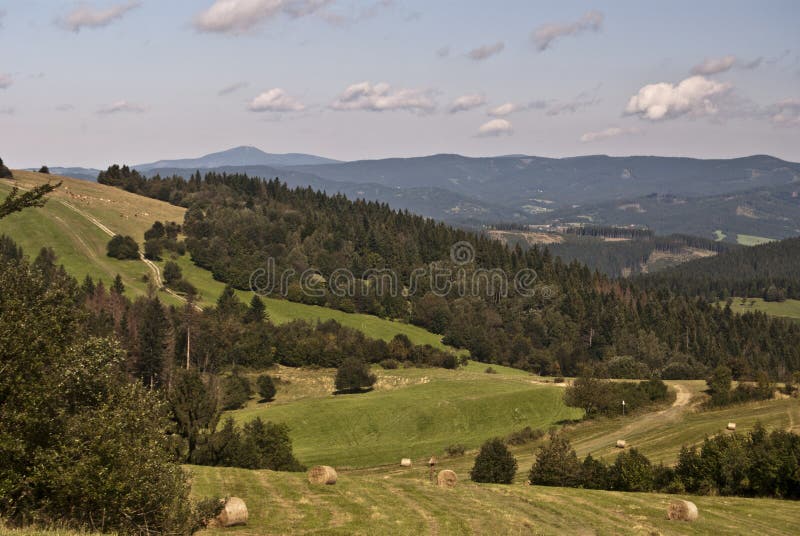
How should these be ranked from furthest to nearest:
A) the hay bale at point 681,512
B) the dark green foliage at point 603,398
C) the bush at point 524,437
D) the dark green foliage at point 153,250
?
the dark green foliage at point 153,250
the dark green foliage at point 603,398
the bush at point 524,437
the hay bale at point 681,512

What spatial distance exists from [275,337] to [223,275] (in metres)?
46.7

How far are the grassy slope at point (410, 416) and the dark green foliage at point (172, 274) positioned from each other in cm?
6110

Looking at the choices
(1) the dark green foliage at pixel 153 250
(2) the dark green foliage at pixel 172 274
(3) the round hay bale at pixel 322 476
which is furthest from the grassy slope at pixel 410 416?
(1) the dark green foliage at pixel 153 250

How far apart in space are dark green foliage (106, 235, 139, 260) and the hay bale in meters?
160

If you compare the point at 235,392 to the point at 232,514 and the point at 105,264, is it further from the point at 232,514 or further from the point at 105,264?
the point at 232,514

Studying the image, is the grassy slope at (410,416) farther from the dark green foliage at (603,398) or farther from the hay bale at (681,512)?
the hay bale at (681,512)

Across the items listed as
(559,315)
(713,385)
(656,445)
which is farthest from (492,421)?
(559,315)

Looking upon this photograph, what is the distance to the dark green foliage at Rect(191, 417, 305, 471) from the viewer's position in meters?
55.3

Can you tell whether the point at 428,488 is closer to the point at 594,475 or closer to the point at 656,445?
the point at 594,475

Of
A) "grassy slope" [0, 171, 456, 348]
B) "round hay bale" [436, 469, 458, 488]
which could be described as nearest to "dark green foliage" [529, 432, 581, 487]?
"round hay bale" [436, 469, 458, 488]

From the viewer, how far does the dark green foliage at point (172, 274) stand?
A: 538ft

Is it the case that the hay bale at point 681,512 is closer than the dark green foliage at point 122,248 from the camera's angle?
Yes

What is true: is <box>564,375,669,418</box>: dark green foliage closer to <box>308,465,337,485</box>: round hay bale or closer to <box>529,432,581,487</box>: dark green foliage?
<box>529,432,581,487</box>: dark green foliage

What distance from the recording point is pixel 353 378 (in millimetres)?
120125
